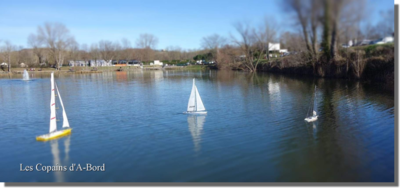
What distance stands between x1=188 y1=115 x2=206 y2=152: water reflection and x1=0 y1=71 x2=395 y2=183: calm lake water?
0.05 meters

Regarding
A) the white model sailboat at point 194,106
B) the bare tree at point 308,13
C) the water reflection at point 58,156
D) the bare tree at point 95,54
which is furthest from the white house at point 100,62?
the bare tree at point 308,13

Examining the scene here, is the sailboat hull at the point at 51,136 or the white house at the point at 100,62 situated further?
the white house at the point at 100,62

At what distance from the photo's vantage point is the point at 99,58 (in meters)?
128

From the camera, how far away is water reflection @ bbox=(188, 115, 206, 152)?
15.1m

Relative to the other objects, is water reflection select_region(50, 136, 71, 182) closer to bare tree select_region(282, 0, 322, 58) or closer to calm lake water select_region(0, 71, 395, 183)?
calm lake water select_region(0, 71, 395, 183)

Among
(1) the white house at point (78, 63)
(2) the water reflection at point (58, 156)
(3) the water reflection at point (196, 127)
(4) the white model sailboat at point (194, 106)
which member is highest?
(1) the white house at point (78, 63)

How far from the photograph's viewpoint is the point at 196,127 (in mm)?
17984

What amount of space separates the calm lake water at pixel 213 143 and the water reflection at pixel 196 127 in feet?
0.18

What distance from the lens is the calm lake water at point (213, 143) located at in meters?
11.2

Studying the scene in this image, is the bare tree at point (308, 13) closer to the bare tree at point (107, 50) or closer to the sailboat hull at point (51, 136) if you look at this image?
the sailboat hull at point (51, 136)

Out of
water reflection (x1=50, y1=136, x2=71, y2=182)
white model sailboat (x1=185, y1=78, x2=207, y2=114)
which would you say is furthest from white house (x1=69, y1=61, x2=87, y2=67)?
water reflection (x1=50, y1=136, x2=71, y2=182)
